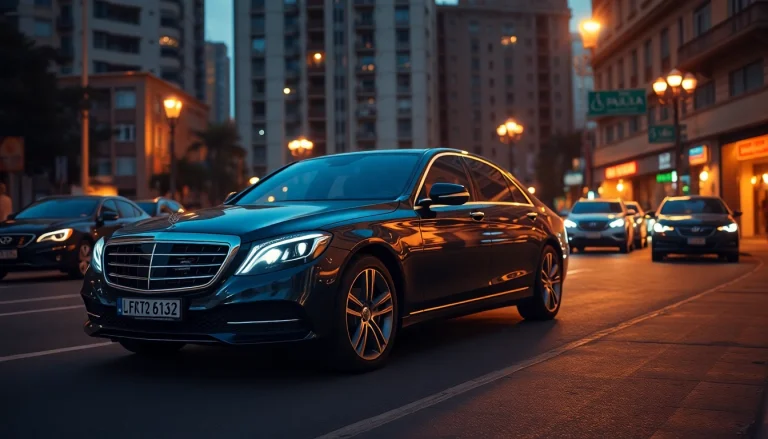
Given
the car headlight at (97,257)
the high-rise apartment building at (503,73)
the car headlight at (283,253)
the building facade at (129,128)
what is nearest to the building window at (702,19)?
the car headlight at (283,253)

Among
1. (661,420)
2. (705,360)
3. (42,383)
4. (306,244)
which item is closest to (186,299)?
(306,244)

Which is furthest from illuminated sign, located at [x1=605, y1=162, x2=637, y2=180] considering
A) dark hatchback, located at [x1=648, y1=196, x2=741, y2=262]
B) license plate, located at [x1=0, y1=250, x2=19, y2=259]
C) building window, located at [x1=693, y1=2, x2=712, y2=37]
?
license plate, located at [x1=0, y1=250, x2=19, y2=259]

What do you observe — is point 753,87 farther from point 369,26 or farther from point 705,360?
point 369,26

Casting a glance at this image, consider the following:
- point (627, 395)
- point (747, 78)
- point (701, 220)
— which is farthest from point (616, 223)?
point (627, 395)

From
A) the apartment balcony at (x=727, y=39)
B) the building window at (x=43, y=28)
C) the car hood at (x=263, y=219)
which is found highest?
the building window at (x=43, y=28)

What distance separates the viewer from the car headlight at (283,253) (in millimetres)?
5559

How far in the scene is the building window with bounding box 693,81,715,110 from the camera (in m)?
37.8

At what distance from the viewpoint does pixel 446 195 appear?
683cm

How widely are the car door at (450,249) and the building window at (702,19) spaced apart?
33672mm

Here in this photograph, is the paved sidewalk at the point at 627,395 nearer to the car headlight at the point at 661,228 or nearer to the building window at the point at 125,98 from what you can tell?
the car headlight at the point at 661,228

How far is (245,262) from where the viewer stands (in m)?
5.56

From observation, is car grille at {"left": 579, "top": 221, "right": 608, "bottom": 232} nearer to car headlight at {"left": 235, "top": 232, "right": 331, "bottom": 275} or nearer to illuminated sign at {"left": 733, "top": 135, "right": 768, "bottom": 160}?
illuminated sign at {"left": 733, "top": 135, "right": 768, "bottom": 160}

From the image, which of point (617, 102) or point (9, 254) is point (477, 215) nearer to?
point (9, 254)

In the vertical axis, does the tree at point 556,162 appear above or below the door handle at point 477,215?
above
